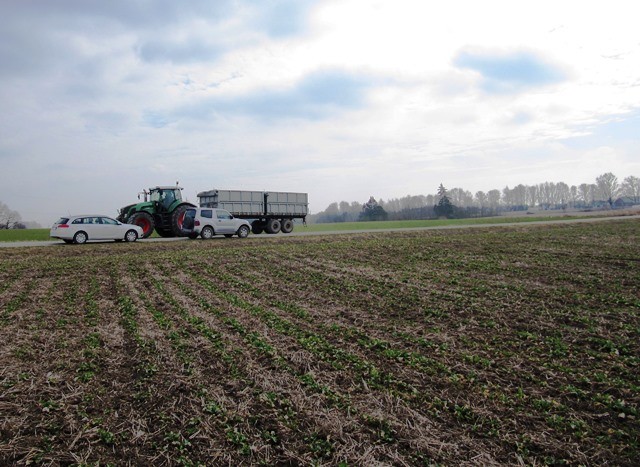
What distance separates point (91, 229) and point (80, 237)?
617 millimetres

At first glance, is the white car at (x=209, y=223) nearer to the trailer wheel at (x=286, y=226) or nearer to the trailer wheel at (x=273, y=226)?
the trailer wheel at (x=273, y=226)

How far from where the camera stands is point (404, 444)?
3.31m

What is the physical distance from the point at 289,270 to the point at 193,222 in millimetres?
12343

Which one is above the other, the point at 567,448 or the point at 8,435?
the point at 8,435

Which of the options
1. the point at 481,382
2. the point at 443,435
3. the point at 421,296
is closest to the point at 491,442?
the point at 443,435

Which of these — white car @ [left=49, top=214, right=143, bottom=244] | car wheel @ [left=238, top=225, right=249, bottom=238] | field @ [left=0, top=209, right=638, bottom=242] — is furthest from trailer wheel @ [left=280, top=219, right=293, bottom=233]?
white car @ [left=49, top=214, right=143, bottom=244]

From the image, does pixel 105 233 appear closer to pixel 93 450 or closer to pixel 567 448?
pixel 93 450

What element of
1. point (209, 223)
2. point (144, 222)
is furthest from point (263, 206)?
point (144, 222)

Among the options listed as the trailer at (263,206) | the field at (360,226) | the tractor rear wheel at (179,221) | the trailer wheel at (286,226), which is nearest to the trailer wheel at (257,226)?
the trailer at (263,206)

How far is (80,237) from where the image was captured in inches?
793

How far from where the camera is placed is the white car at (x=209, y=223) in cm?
2212

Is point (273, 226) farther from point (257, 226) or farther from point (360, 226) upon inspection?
point (360, 226)

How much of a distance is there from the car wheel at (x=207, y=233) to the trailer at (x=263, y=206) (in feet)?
7.87

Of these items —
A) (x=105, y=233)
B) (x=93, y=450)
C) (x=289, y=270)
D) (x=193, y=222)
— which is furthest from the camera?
(x=193, y=222)
